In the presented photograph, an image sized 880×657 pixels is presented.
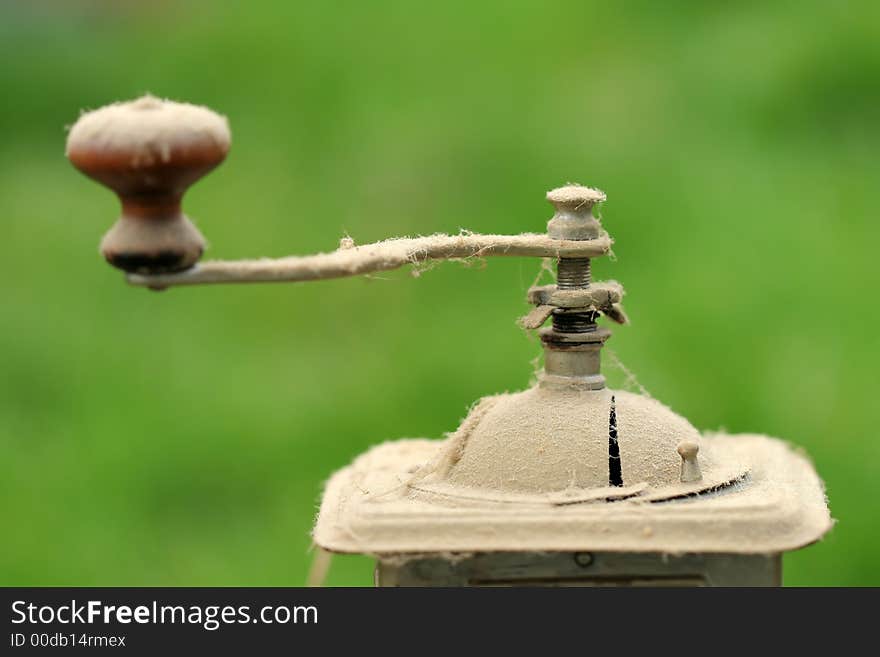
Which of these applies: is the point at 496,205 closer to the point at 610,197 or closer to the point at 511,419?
the point at 610,197

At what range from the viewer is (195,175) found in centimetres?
142

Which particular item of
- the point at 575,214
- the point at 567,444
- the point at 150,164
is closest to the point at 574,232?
the point at 575,214

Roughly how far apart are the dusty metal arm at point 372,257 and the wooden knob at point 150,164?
0.05ft

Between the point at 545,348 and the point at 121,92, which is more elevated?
the point at 121,92

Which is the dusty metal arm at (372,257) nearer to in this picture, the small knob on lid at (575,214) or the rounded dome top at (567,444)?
the small knob on lid at (575,214)

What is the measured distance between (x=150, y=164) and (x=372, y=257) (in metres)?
0.24

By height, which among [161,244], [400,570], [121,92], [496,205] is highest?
[121,92]

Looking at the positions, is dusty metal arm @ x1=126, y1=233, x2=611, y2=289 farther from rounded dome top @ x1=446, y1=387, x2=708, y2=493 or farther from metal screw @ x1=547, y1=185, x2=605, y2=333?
rounded dome top @ x1=446, y1=387, x2=708, y2=493

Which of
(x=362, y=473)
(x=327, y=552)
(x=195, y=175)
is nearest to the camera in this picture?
(x=195, y=175)

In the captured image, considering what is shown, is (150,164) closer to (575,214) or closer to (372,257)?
(372,257)

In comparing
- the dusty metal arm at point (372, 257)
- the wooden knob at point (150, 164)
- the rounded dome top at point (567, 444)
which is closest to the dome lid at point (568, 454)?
the rounded dome top at point (567, 444)

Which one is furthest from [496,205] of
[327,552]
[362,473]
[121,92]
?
[327,552]

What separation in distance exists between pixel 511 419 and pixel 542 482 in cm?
8

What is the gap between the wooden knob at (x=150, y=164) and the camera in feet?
4.56
